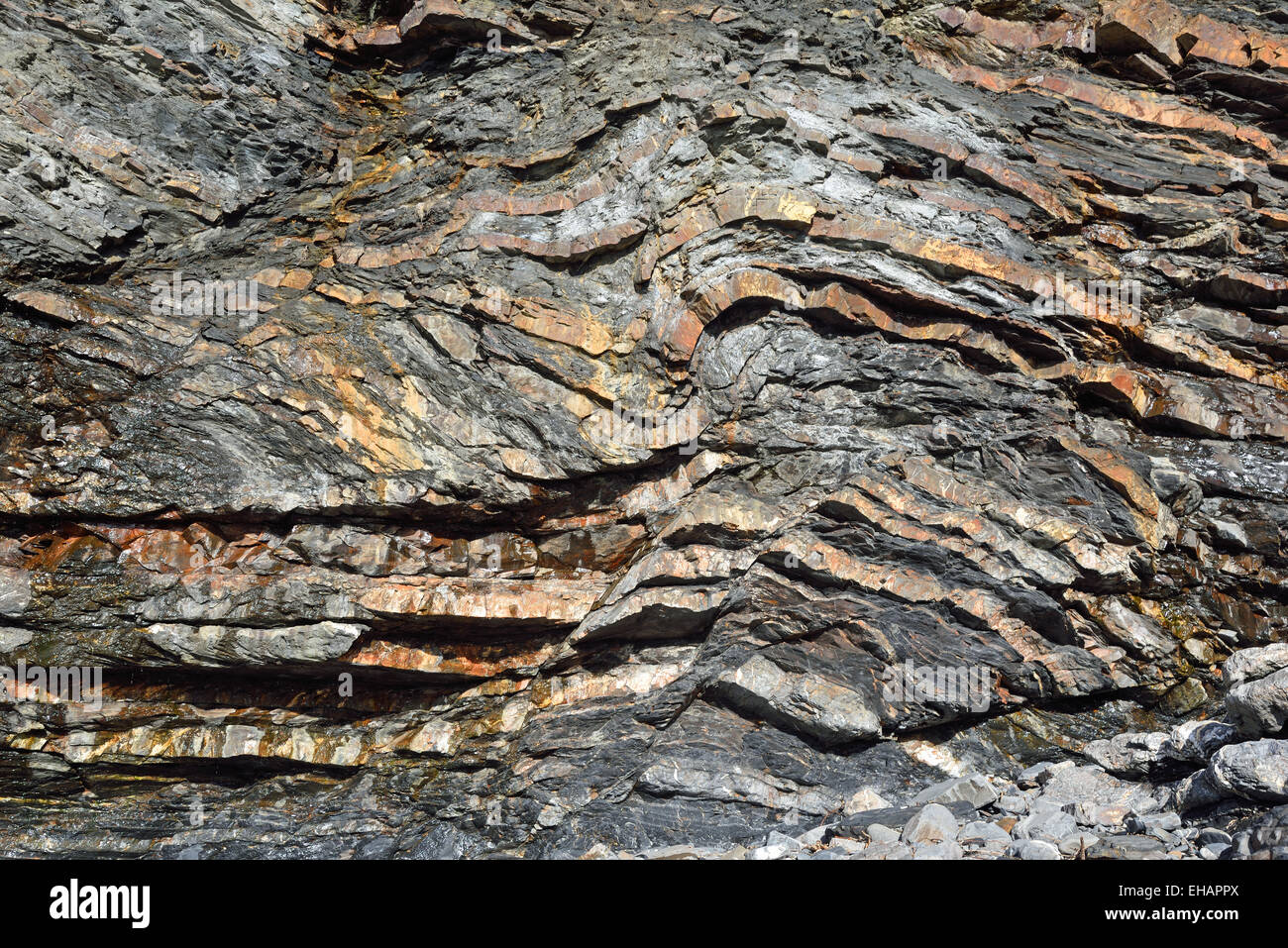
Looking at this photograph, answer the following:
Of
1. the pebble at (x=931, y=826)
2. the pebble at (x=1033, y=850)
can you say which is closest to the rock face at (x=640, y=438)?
the pebble at (x=931, y=826)

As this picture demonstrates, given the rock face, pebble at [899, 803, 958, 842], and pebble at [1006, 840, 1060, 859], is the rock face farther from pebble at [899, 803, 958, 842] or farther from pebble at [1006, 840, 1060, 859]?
pebble at [1006, 840, 1060, 859]

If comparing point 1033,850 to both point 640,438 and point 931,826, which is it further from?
point 640,438

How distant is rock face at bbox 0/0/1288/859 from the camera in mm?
9602

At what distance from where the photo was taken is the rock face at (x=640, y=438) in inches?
378

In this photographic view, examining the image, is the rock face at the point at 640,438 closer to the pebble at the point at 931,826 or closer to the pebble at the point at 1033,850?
the pebble at the point at 931,826

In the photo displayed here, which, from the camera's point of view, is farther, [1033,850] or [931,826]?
[931,826]

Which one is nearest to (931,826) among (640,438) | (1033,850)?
(1033,850)

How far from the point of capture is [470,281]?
35.1 feet

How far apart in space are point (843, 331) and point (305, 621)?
294 inches

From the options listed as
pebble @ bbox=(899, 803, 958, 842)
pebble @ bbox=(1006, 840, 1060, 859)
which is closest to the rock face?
pebble @ bbox=(899, 803, 958, 842)

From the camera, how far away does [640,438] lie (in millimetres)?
10422

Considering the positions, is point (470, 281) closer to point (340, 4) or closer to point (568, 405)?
point (568, 405)

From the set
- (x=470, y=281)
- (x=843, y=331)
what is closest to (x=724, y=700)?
(x=843, y=331)

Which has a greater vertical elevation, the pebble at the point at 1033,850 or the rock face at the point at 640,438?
the rock face at the point at 640,438
